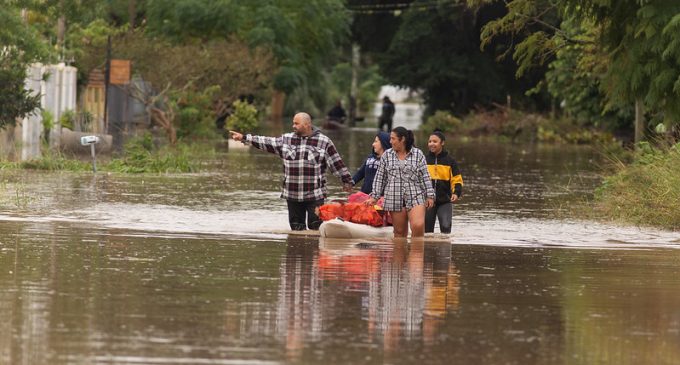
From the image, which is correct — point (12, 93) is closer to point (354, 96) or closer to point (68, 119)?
point (68, 119)

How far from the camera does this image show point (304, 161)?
18.3 meters

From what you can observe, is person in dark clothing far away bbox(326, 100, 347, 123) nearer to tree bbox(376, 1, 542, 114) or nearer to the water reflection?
tree bbox(376, 1, 542, 114)

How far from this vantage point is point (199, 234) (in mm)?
17812

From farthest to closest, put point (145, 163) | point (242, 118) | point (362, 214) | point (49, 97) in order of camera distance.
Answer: point (242, 118) → point (49, 97) → point (145, 163) → point (362, 214)

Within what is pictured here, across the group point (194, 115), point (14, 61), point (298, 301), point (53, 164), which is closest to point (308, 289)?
point (298, 301)

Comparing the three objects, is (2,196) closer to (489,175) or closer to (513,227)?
(513,227)

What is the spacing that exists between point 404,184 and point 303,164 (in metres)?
1.34

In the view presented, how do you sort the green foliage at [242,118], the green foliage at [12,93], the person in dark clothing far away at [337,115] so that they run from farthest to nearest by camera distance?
the person in dark clothing far away at [337,115] < the green foliage at [242,118] < the green foliage at [12,93]

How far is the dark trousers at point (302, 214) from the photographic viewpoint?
1850cm

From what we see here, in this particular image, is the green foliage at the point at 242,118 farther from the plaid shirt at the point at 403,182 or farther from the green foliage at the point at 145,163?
the plaid shirt at the point at 403,182

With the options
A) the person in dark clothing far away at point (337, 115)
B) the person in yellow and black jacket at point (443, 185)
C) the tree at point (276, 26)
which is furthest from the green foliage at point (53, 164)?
the person in dark clothing far away at point (337, 115)

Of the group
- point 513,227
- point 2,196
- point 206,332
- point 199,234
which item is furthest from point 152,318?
point 2,196

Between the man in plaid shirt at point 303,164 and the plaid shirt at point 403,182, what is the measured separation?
0.56 metres

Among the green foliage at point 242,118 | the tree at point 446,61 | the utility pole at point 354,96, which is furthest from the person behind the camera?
the utility pole at point 354,96
